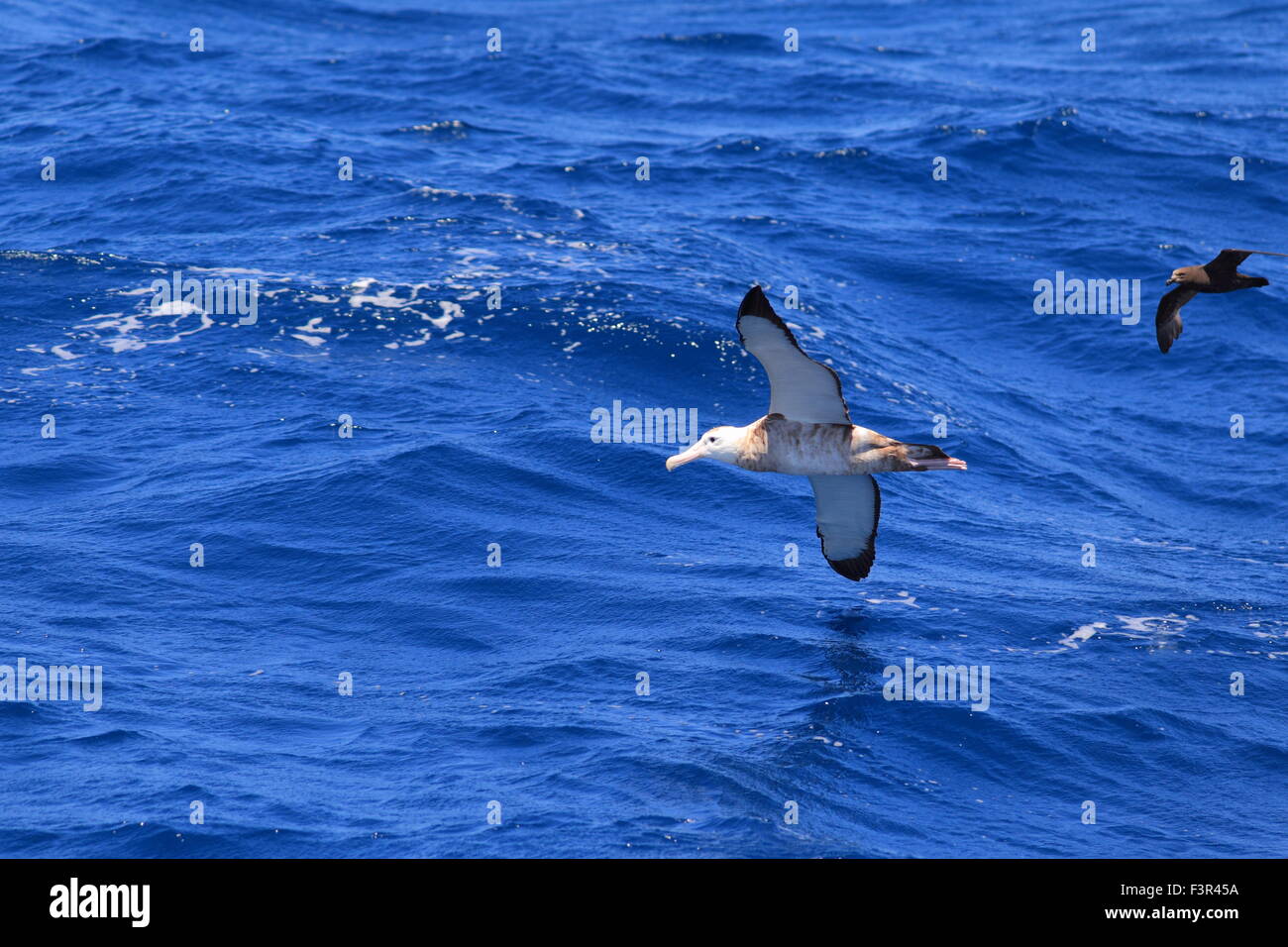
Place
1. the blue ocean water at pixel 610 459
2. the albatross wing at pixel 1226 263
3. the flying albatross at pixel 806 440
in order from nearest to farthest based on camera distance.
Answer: the flying albatross at pixel 806 440 → the blue ocean water at pixel 610 459 → the albatross wing at pixel 1226 263

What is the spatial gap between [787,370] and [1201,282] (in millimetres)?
7083

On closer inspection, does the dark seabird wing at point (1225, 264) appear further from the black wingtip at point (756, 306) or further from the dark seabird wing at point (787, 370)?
the black wingtip at point (756, 306)

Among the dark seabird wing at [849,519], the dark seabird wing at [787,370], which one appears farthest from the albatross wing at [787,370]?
the dark seabird wing at [849,519]

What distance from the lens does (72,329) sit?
34.5 meters

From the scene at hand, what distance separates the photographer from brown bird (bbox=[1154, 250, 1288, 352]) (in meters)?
21.9

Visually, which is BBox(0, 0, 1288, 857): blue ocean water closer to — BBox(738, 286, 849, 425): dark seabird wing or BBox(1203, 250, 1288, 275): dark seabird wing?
BBox(738, 286, 849, 425): dark seabird wing

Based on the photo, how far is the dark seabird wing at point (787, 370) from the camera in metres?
18.2

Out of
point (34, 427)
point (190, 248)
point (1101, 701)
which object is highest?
point (190, 248)

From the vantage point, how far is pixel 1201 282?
22.5 meters

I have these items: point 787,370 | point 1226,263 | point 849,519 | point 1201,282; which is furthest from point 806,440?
point 1226,263

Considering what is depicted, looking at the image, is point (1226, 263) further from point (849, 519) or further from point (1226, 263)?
point (849, 519)
